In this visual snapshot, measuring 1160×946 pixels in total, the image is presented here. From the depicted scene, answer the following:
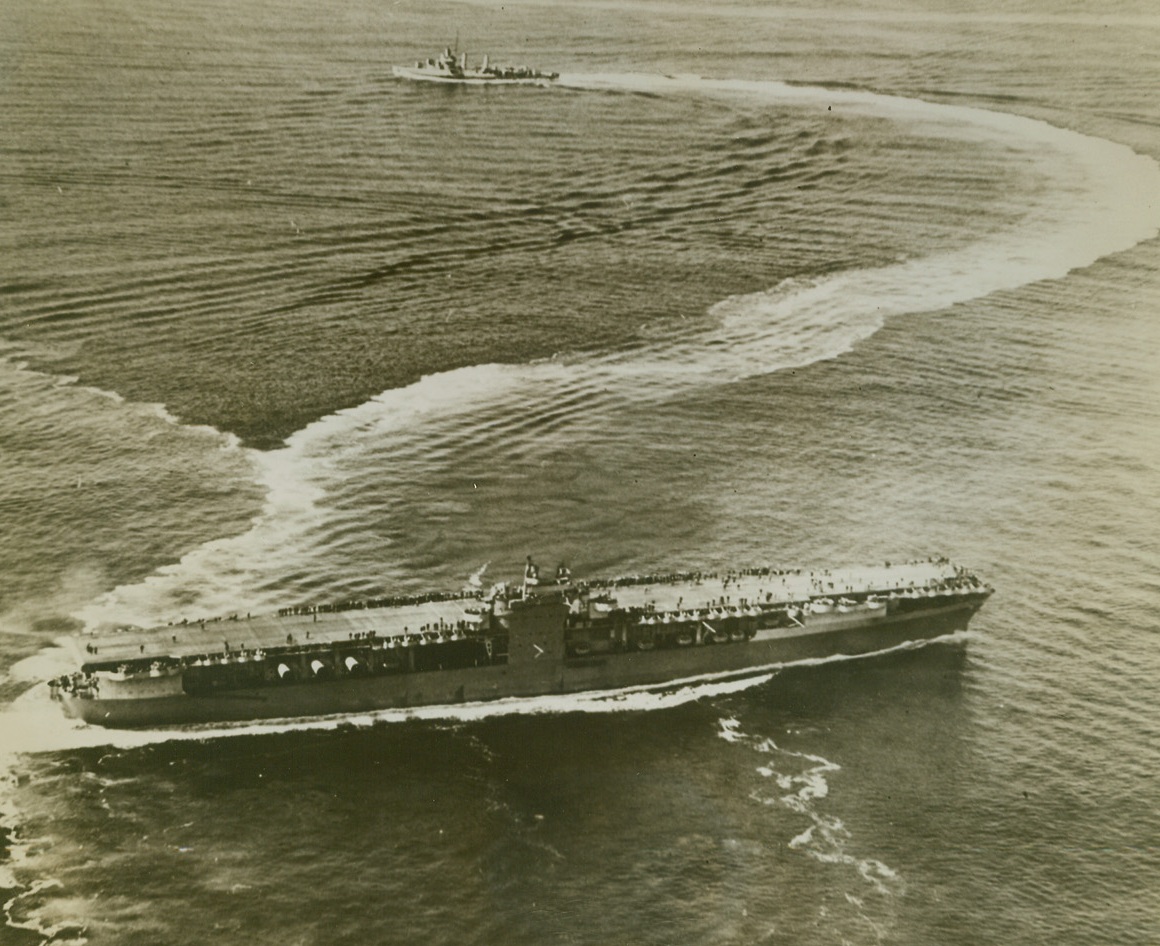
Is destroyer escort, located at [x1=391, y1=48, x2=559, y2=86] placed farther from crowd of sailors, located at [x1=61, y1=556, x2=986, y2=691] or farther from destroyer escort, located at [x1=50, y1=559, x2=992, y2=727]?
destroyer escort, located at [x1=50, y1=559, x2=992, y2=727]

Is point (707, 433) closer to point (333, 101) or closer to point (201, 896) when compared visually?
point (201, 896)

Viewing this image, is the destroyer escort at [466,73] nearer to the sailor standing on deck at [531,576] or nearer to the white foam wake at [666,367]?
the white foam wake at [666,367]

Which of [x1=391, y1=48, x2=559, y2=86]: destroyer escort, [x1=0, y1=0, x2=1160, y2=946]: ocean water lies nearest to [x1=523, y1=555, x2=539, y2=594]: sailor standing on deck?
[x1=0, y1=0, x2=1160, y2=946]: ocean water

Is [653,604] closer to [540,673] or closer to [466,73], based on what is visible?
[540,673]

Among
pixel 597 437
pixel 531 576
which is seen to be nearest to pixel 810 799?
pixel 531 576

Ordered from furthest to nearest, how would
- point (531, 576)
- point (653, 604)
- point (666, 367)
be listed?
1. point (666, 367)
2. point (653, 604)
3. point (531, 576)

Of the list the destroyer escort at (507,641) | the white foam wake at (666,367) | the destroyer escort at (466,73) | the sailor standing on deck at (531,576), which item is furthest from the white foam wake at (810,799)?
the destroyer escort at (466,73)
